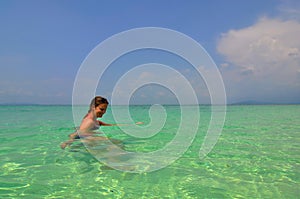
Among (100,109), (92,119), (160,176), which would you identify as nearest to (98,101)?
(100,109)

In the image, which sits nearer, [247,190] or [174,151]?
[247,190]

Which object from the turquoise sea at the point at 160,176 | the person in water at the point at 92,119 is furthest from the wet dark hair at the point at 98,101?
the turquoise sea at the point at 160,176

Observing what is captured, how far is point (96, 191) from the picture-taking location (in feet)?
12.6

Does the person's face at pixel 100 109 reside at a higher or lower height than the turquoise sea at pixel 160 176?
higher

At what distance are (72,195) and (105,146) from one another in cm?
325

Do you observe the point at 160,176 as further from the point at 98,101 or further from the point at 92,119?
the point at 92,119

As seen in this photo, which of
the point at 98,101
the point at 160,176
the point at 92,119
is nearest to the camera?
the point at 160,176

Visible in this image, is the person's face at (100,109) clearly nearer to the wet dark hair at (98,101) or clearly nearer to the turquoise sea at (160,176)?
the wet dark hair at (98,101)

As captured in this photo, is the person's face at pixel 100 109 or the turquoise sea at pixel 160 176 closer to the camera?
the turquoise sea at pixel 160 176

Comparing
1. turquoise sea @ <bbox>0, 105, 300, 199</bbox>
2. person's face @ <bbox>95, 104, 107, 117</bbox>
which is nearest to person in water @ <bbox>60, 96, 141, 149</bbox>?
person's face @ <bbox>95, 104, 107, 117</bbox>

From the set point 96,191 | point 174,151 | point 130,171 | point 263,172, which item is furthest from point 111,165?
point 263,172

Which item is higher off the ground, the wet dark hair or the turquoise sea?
the wet dark hair

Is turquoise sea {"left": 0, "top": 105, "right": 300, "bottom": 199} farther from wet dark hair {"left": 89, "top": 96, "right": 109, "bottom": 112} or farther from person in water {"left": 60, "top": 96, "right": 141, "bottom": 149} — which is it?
wet dark hair {"left": 89, "top": 96, "right": 109, "bottom": 112}

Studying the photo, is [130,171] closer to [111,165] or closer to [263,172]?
[111,165]
